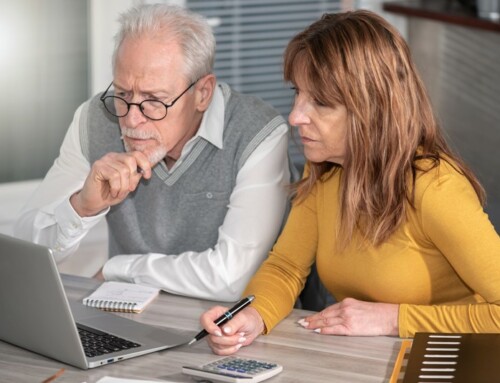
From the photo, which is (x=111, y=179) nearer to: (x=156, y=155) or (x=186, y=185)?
(x=156, y=155)

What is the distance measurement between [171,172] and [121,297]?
1.32 ft

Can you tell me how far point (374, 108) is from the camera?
194cm

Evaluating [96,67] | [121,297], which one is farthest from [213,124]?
[96,67]

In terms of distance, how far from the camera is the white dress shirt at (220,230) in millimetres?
2193

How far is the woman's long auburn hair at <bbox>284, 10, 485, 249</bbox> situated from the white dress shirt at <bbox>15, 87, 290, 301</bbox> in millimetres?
326

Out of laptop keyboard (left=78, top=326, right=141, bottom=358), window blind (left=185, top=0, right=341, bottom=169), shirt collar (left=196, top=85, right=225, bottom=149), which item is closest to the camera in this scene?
laptop keyboard (left=78, top=326, right=141, bottom=358)

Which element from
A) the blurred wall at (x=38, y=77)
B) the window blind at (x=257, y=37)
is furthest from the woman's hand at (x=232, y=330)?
the window blind at (x=257, y=37)

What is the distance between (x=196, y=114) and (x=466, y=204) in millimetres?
748

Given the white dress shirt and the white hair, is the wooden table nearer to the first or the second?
the white dress shirt

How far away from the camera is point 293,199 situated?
7.20ft

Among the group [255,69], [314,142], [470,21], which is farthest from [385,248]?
[255,69]

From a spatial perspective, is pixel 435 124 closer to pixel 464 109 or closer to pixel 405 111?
pixel 405 111

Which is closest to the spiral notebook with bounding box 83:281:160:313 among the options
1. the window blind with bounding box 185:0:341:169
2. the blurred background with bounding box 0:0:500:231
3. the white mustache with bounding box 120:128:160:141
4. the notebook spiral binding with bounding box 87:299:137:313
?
the notebook spiral binding with bounding box 87:299:137:313

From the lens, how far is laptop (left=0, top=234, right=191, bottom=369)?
171cm
